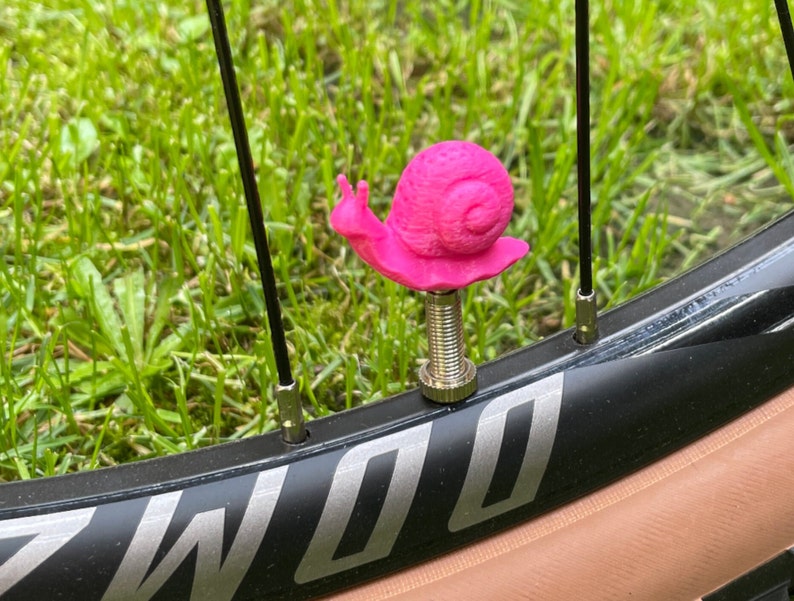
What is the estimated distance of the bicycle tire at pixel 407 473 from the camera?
0.55 m

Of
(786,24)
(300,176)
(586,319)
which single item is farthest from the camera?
(300,176)

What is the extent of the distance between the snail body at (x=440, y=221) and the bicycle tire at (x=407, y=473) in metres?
0.09

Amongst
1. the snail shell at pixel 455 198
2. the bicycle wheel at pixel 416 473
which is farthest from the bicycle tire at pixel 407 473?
the snail shell at pixel 455 198

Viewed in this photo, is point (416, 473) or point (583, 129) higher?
point (583, 129)

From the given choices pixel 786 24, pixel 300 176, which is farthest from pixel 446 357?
pixel 300 176

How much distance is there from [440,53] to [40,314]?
2.07ft

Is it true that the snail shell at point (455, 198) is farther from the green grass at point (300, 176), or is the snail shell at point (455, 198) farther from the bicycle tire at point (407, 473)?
the green grass at point (300, 176)

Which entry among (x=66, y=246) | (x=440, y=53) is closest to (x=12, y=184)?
(x=66, y=246)

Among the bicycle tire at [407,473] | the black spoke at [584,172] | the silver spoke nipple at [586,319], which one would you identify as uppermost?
the black spoke at [584,172]

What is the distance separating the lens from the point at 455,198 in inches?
20.9

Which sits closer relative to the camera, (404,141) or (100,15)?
(404,141)

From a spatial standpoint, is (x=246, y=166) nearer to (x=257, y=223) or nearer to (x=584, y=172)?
(x=257, y=223)

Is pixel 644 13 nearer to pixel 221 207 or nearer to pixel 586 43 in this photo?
pixel 221 207

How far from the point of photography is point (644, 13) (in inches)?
52.0
